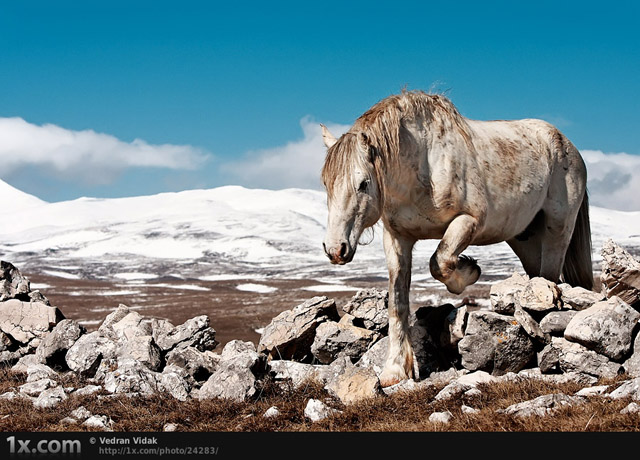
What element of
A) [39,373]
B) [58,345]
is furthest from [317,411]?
[58,345]

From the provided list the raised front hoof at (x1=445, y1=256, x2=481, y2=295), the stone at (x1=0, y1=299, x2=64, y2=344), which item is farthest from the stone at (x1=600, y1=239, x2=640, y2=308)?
the stone at (x1=0, y1=299, x2=64, y2=344)

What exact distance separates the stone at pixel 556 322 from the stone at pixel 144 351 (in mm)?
4861

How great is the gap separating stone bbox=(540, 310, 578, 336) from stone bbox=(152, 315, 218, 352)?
A: 4776mm

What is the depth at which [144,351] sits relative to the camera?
855 cm

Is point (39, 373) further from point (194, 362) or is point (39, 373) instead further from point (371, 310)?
point (371, 310)

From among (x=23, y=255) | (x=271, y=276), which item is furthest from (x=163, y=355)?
(x=23, y=255)

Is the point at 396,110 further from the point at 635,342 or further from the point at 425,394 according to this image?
the point at 635,342

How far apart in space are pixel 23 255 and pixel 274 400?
16251cm

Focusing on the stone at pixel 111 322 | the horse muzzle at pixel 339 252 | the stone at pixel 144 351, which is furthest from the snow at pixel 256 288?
the horse muzzle at pixel 339 252

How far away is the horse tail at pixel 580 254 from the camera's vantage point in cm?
878

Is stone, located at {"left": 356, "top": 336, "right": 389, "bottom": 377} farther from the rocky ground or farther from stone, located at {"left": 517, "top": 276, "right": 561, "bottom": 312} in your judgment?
stone, located at {"left": 517, "top": 276, "right": 561, "bottom": 312}

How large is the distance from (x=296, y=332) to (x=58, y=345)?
354 cm

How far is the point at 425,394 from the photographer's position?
6238 millimetres
